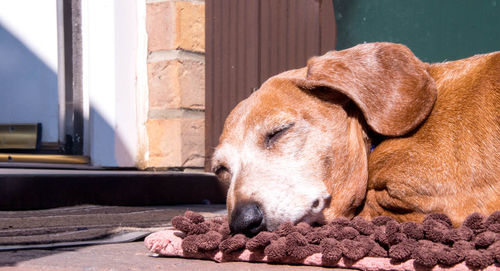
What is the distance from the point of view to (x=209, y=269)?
171 cm

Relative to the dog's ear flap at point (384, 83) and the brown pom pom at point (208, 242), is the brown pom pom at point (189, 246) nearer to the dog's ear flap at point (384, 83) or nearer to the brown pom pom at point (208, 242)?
the brown pom pom at point (208, 242)

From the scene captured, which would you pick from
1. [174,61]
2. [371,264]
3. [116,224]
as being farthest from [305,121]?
[174,61]

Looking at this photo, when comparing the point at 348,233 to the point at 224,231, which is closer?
the point at 348,233

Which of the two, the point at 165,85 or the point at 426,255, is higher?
the point at 165,85

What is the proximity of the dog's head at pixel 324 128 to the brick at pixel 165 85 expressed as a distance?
2.13 meters

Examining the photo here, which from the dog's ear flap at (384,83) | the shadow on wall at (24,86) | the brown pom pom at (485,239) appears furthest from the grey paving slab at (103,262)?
the shadow on wall at (24,86)

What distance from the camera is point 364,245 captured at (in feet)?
5.61

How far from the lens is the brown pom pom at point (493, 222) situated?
1700 mm

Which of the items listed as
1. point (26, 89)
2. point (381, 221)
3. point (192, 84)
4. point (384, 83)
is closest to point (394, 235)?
point (381, 221)

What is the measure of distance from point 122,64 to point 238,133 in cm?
249

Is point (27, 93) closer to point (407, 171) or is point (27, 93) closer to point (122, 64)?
point (122, 64)

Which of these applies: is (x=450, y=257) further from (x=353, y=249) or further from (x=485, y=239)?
(x=353, y=249)

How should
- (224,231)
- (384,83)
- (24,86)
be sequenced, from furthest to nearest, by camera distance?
(24,86), (384,83), (224,231)

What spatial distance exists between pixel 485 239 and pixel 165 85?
3.24 metres
